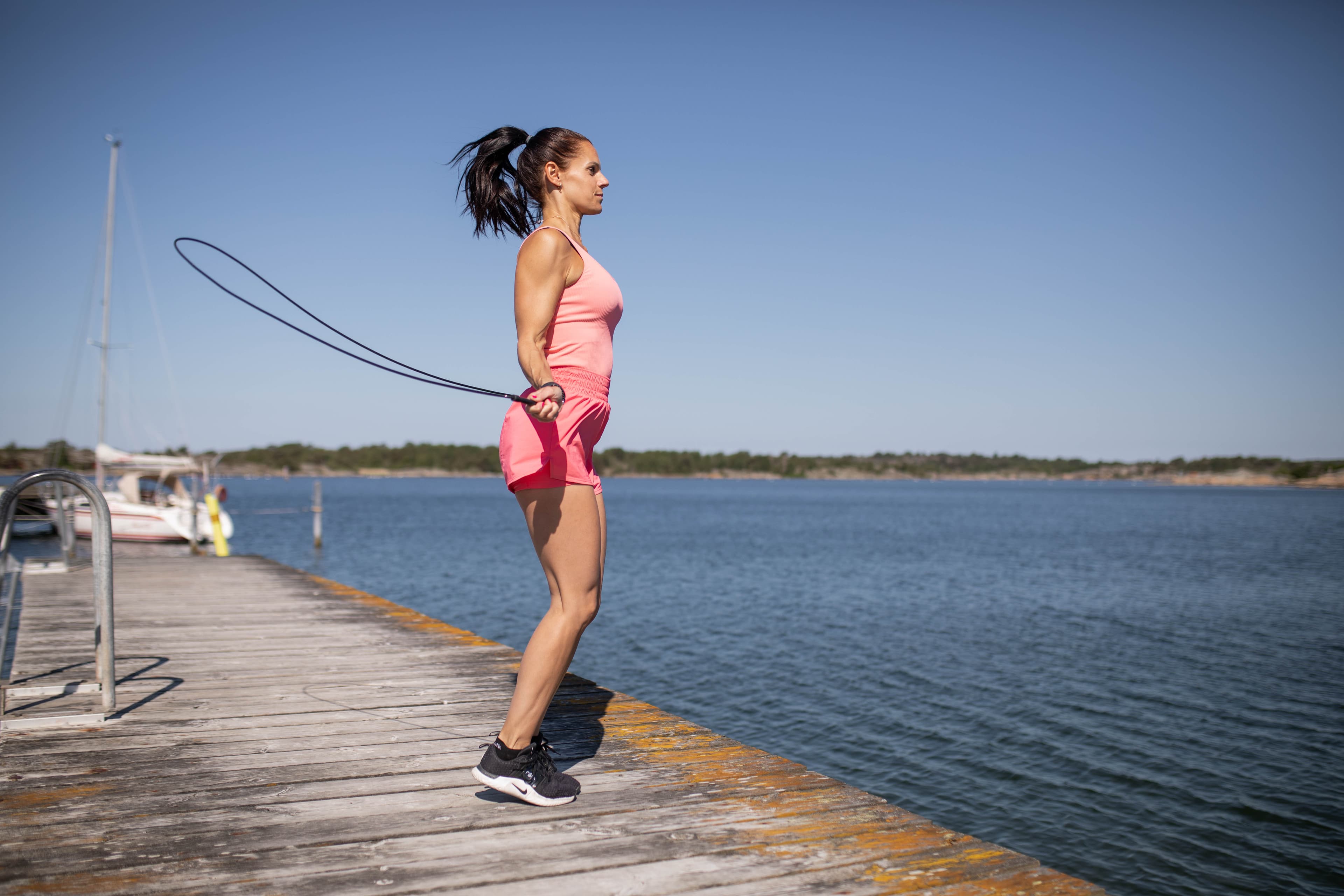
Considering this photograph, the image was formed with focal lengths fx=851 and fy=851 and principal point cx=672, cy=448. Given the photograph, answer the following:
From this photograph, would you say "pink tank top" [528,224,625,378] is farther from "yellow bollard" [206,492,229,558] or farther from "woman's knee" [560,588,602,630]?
"yellow bollard" [206,492,229,558]

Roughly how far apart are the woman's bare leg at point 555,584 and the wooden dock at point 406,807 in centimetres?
29

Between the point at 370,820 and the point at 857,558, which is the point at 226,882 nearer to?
the point at 370,820

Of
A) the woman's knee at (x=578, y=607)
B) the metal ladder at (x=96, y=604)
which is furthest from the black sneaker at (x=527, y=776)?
the metal ladder at (x=96, y=604)

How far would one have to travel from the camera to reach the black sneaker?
8.25 ft

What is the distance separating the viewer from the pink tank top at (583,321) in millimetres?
2568

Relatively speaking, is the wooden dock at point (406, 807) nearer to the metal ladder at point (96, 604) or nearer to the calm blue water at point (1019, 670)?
the metal ladder at point (96, 604)

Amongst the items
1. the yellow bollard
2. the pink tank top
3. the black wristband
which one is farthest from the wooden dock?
the yellow bollard

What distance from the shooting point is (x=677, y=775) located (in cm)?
287

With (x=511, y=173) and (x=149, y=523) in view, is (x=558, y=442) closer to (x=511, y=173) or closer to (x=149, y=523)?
(x=511, y=173)

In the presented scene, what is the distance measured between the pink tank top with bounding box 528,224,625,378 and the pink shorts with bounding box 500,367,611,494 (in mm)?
34

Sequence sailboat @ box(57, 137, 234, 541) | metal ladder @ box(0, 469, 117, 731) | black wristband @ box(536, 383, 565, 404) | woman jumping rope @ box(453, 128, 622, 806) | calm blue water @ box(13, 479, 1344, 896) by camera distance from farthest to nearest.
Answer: sailboat @ box(57, 137, 234, 541)
calm blue water @ box(13, 479, 1344, 896)
metal ladder @ box(0, 469, 117, 731)
woman jumping rope @ box(453, 128, 622, 806)
black wristband @ box(536, 383, 565, 404)

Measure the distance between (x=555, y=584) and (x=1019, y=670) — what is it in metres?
10.9

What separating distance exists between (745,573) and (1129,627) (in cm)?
1019

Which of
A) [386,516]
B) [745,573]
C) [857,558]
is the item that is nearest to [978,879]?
[745,573]
